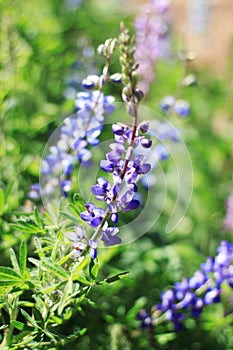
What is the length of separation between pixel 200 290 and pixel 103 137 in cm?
84

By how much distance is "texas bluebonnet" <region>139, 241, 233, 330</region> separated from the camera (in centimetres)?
150

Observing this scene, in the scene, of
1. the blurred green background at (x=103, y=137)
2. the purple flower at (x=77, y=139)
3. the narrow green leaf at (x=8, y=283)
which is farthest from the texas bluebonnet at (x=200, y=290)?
the narrow green leaf at (x=8, y=283)

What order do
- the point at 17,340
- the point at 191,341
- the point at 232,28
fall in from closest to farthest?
the point at 17,340 → the point at 191,341 → the point at 232,28

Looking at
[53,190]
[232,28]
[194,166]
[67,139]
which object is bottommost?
[53,190]

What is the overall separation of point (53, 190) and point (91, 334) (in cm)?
47

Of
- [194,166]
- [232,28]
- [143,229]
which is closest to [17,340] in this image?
[143,229]

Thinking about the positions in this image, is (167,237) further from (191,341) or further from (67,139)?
(67,139)

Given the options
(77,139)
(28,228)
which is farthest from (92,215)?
(77,139)

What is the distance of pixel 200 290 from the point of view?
1.55m

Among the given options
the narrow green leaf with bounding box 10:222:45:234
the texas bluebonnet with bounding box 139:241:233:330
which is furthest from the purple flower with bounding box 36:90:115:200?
the texas bluebonnet with bounding box 139:241:233:330

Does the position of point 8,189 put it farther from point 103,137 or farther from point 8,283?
point 103,137

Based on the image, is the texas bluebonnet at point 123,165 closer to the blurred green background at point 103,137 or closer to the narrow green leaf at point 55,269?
the narrow green leaf at point 55,269

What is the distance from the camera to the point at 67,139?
A: 1521mm

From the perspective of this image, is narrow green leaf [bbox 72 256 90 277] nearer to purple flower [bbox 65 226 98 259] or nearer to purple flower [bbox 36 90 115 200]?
purple flower [bbox 65 226 98 259]
